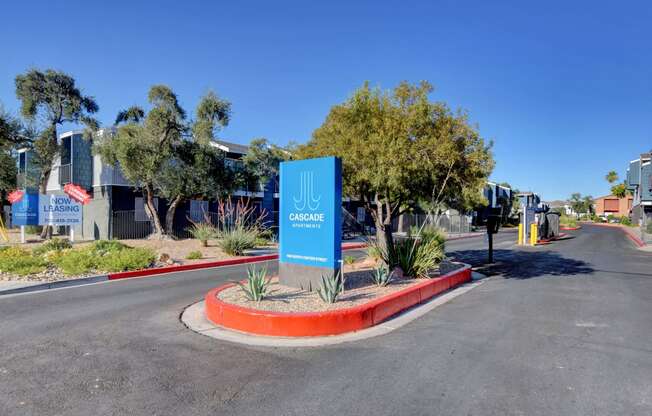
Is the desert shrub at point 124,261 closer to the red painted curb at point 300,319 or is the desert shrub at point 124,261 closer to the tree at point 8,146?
the red painted curb at point 300,319

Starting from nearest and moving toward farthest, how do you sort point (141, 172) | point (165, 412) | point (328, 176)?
point (165, 412), point (328, 176), point (141, 172)

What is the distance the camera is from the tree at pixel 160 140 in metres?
20.6

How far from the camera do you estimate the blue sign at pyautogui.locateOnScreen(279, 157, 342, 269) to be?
780cm

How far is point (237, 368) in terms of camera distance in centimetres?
490

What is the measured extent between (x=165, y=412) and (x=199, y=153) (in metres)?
19.7

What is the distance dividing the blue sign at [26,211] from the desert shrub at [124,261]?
10.8 metres

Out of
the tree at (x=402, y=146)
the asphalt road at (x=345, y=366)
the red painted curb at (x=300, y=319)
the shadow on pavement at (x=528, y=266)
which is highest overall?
the tree at (x=402, y=146)

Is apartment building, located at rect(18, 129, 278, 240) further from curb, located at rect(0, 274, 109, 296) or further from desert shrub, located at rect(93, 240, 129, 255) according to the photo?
curb, located at rect(0, 274, 109, 296)

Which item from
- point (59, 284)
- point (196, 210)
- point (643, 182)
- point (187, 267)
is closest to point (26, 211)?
point (196, 210)

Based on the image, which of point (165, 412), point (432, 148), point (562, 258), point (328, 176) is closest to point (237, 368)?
point (165, 412)

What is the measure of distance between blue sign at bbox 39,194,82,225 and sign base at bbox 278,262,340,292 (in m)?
15.0

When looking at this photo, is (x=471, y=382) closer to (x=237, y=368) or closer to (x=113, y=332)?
(x=237, y=368)

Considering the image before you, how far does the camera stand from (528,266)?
15.3 meters

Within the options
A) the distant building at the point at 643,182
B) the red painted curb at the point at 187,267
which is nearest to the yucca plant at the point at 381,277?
the red painted curb at the point at 187,267
